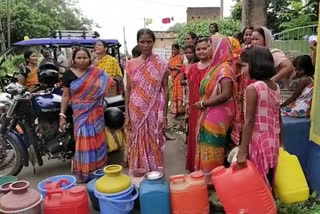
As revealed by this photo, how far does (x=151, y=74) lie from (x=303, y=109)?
62.5 inches

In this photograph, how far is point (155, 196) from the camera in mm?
2746

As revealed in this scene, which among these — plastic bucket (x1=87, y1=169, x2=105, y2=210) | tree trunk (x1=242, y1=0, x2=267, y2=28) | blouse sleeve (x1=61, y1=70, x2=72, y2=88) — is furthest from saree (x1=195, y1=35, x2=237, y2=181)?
tree trunk (x1=242, y1=0, x2=267, y2=28)

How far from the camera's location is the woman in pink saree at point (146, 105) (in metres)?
3.36

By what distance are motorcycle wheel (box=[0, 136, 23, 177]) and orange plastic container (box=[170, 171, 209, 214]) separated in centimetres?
200

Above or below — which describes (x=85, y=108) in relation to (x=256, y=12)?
below

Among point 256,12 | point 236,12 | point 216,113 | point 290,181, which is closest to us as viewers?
point 290,181

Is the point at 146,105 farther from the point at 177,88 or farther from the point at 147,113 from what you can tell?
the point at 177,88

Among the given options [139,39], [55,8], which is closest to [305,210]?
[139,39]

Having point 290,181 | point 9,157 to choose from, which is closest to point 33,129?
point 9,157

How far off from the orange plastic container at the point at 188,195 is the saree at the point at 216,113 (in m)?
0.52

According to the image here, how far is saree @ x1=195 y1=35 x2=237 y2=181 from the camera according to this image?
3.17 metres

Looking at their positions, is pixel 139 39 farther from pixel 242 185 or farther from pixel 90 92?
pixel 242 185

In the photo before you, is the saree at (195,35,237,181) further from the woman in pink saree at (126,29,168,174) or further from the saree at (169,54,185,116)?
the saree at (169,54,185,116)

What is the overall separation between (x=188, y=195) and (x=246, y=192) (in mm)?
479
